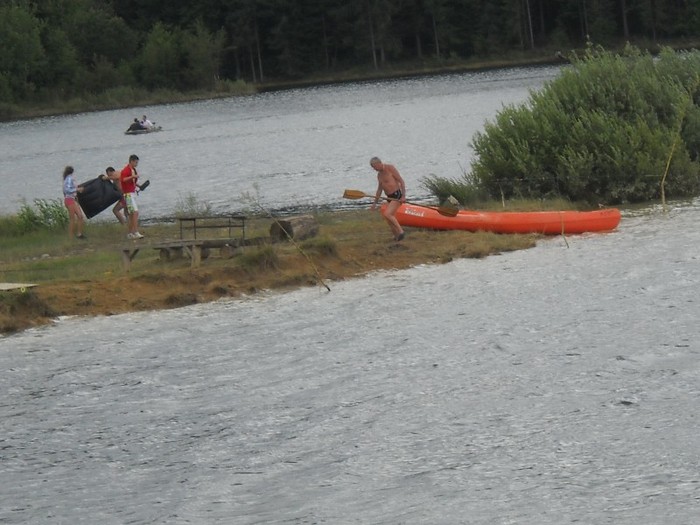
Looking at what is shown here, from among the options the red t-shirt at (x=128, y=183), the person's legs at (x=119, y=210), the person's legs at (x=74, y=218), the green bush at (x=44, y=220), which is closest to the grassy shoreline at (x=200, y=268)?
the person's legs at (x=74, y=218)

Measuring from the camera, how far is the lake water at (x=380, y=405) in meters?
13.4

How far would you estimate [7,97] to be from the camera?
330ft

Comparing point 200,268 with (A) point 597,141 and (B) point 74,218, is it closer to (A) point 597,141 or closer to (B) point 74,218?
(B) point 74,218

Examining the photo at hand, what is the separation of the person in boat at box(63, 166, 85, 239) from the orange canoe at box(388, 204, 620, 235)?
7317mm

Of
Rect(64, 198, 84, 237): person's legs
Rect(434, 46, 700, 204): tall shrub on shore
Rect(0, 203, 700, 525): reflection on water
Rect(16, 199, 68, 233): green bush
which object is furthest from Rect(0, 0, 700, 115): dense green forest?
Rect(0, 203, 700, 525): reflection on water

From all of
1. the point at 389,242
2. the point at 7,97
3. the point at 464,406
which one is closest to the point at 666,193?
the point at 389,242

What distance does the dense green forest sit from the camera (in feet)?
334

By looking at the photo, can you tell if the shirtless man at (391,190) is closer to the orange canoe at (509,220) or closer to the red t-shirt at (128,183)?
the orange canoe at (509,220)

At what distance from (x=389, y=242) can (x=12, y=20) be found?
83.7 meters

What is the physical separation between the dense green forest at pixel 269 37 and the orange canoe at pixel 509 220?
72.9m

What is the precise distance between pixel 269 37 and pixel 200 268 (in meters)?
89.3

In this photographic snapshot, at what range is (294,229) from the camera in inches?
1024

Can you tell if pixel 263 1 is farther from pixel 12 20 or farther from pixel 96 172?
pixel 96 172

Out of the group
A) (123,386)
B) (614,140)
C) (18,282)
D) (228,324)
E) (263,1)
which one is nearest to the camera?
(123,386)
